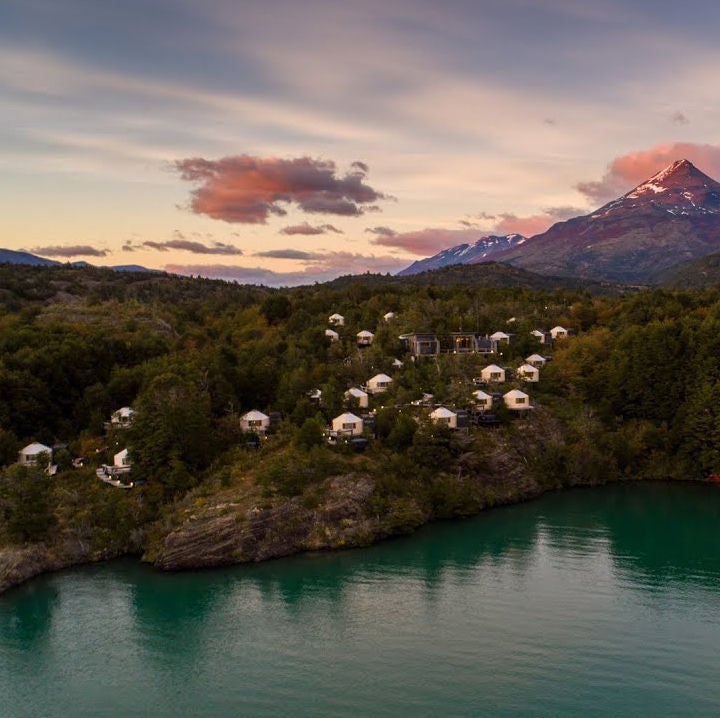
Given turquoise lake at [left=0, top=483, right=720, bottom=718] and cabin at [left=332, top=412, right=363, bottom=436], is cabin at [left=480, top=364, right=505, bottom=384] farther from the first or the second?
turquoise lake at [left=0, top=483, right=720, bottom=718]

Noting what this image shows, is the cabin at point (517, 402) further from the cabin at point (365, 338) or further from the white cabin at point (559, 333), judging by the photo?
the white cabin at point (559, 333)

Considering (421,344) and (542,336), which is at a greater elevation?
(542,336)

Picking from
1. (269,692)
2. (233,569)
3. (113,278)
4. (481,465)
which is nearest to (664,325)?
(481,465)

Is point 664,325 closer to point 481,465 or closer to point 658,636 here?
point 481,465

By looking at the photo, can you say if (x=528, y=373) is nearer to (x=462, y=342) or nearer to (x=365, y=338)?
(x=462, y=342)

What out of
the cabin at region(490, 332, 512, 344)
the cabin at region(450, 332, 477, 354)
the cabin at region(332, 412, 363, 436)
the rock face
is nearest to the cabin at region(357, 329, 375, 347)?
the cabin at region(450, 332, 477, 354)

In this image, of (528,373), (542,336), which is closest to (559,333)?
(542,336)

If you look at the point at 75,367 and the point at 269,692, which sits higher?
the point at 75,367
